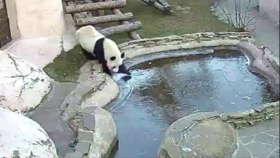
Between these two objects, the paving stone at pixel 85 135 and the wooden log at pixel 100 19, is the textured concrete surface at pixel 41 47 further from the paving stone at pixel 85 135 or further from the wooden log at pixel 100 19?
the paving stone at pixel 85 135

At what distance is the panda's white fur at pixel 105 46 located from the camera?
595cm

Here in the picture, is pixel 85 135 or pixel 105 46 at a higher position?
pixel 85 135

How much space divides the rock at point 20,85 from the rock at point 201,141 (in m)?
1.57

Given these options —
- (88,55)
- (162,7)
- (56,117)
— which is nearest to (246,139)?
(56,117)

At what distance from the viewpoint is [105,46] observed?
6.07 meters

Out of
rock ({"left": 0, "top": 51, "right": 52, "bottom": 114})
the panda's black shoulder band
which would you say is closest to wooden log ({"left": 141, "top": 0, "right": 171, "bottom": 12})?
the panda's black shoulder band

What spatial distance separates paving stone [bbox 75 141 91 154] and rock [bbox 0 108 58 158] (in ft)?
0.82

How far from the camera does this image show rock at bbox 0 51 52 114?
450cm

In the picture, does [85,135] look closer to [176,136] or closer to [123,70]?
[176,136]

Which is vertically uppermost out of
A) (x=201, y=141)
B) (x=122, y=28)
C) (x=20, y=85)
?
(x=201, y=141)

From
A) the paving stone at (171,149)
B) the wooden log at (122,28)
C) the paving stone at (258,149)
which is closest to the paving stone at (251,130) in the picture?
the paving stone at (258,149)

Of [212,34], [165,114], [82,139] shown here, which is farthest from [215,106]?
[212,34]

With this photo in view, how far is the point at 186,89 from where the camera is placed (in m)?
5.49

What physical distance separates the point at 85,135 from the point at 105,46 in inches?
92.9
